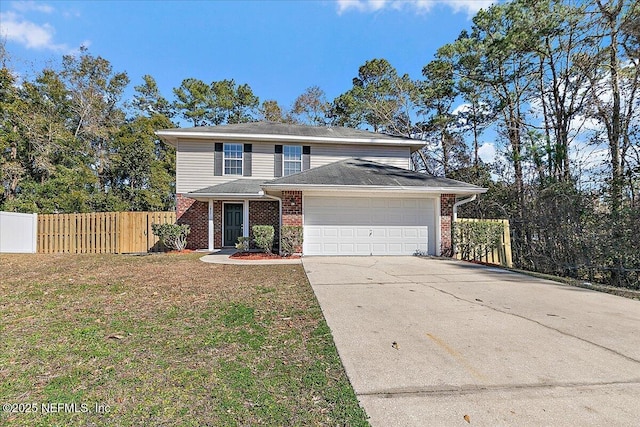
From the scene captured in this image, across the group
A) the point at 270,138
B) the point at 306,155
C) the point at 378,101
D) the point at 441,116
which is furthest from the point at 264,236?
the point at 378,101

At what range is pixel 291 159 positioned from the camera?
→ 588 inches

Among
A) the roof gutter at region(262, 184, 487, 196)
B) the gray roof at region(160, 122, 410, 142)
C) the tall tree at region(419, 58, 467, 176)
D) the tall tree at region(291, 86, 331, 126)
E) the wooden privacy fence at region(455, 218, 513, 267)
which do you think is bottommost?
the wooden privacy fence at region(455, 218, 513, 267)

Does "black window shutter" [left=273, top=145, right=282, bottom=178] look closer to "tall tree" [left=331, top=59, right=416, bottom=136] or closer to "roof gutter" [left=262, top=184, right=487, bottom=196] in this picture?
"roof gutter" [left=262, top=184, right=487, bottom=196]

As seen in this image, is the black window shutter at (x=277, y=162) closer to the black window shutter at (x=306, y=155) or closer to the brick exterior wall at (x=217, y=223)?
the black window shutter at (x=306, y=155)

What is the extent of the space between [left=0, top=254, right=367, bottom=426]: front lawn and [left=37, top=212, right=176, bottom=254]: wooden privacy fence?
7711 millimetres

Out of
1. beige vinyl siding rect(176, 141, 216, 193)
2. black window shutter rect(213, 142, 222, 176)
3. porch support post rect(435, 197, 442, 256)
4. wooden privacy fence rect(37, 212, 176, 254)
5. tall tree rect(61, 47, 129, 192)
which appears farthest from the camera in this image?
tall tree rect(61, 47, 129, 192)

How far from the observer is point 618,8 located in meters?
10.1

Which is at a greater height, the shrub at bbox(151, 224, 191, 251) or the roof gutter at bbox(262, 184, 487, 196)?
the roof gutter at bbox(262, 184, 487, 196)

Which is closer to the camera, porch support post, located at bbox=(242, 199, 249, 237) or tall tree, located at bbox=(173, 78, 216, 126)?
porch support post, located at bbox=(242, 199, 249, 237)

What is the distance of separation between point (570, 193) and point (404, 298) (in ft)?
24.3

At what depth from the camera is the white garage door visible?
10.9 meters

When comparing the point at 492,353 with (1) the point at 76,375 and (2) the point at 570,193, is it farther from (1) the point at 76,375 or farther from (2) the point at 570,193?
(2) the point at 570,193

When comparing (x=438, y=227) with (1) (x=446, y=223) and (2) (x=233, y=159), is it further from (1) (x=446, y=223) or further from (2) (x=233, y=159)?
(2) (x=233, y=159)

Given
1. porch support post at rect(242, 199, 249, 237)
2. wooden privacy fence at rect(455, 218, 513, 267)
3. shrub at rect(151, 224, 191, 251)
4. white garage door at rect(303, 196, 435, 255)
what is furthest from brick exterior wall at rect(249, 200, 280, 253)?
wooden privacy fence at rect(455, 218, 513, 267)
